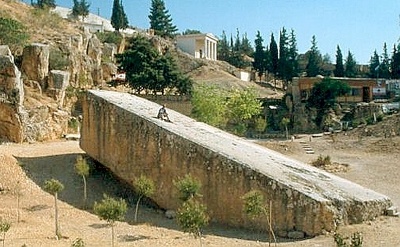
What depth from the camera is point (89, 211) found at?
57.7ft

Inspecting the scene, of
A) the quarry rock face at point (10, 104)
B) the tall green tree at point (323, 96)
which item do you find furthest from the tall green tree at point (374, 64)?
the quarry rock face at point (10, 104)

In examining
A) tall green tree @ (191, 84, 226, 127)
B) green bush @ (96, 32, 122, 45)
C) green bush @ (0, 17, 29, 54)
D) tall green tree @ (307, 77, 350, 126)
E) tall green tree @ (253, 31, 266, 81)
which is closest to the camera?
green bush @ (0, 17, 29, 54)

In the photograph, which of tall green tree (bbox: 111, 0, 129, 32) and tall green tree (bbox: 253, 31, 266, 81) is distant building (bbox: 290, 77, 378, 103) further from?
tall green tree (bbox: 111, 0, 129, 32)

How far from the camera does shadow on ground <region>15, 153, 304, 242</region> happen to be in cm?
1608

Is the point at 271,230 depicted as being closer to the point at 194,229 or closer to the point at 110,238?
the point at 194,229

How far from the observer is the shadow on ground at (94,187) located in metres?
16.1

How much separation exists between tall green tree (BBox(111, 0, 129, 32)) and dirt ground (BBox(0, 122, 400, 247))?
186 ft

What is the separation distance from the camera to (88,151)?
2161 centimetres

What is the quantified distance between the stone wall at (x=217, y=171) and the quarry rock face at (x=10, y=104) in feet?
27.0

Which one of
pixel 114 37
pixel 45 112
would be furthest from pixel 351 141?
pixel 114 37

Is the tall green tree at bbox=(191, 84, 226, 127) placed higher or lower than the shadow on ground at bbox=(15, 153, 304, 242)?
higher

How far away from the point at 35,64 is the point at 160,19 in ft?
197

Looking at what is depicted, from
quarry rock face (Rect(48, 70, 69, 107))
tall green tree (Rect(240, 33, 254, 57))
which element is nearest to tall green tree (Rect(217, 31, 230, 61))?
tall green tree (Rect(240, 33, 254, 57))

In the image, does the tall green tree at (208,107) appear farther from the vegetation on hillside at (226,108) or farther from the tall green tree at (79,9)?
the tall green tree at (79,9)
